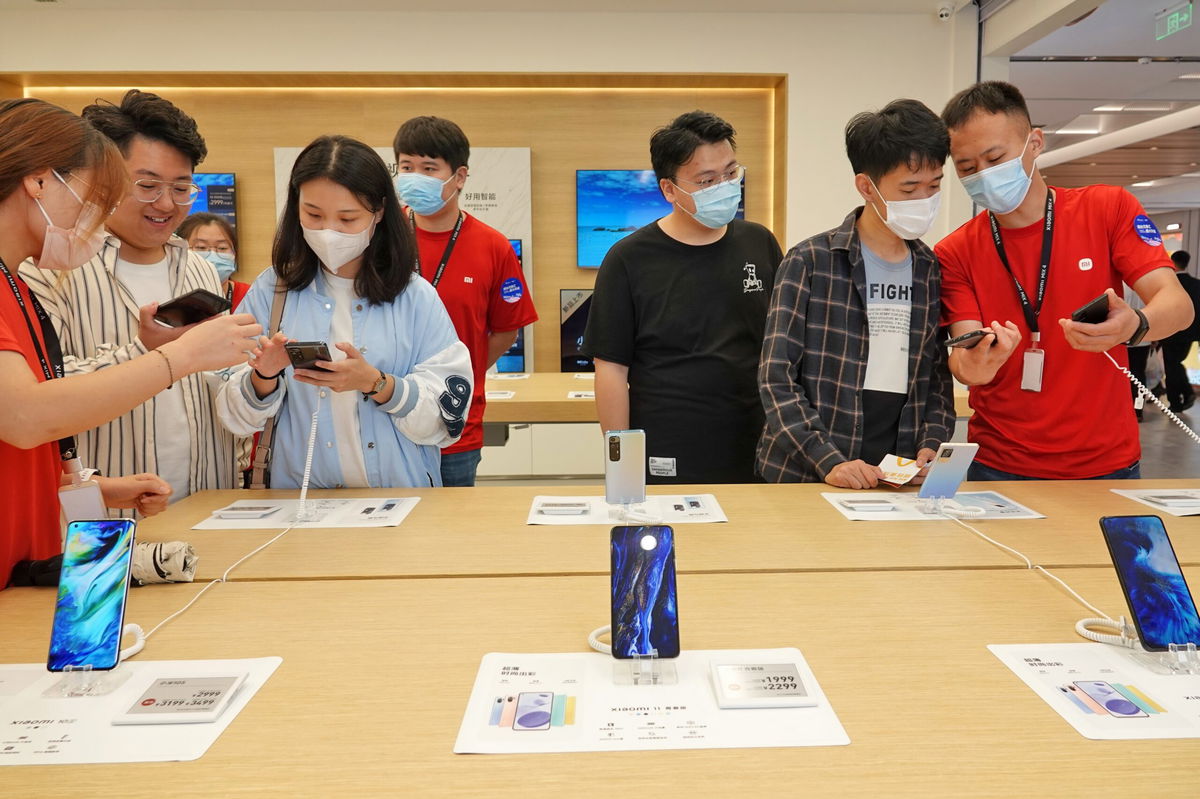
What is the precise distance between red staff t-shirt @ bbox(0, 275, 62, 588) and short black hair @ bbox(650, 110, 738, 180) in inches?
67.1

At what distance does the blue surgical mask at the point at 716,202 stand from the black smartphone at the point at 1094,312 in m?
0.97

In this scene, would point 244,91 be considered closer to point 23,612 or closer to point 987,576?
point 23,612

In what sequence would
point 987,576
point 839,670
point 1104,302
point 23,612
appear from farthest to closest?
point 1104,302 → point 987,576 → point 23,612 → point 839,670

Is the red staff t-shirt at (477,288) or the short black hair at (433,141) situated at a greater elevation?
the short black hair at (433,141)

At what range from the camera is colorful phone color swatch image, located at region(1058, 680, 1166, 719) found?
37.4 inches

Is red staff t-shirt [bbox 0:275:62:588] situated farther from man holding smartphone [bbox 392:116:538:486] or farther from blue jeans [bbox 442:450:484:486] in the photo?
man holding smartphone [bbox 392:116:538:486]

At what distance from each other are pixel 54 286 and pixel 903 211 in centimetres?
203

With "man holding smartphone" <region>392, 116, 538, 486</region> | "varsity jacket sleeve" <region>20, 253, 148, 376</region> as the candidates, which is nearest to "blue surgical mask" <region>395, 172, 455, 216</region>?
"man holding smartphone" <region>392, 116, 538, 486</region>

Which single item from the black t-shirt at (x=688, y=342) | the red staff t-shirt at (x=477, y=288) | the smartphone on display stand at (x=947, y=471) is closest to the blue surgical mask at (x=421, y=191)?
the red staff t-shirt at (x=477, y=288)

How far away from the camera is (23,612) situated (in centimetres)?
129

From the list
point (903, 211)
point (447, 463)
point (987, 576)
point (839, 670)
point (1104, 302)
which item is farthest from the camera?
point (447, 463)

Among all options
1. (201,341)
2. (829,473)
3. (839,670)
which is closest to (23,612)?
(201,341)

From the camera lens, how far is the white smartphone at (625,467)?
1752 millimetres

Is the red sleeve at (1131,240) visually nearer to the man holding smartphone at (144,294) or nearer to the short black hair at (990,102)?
the short black hair at (990,102)
